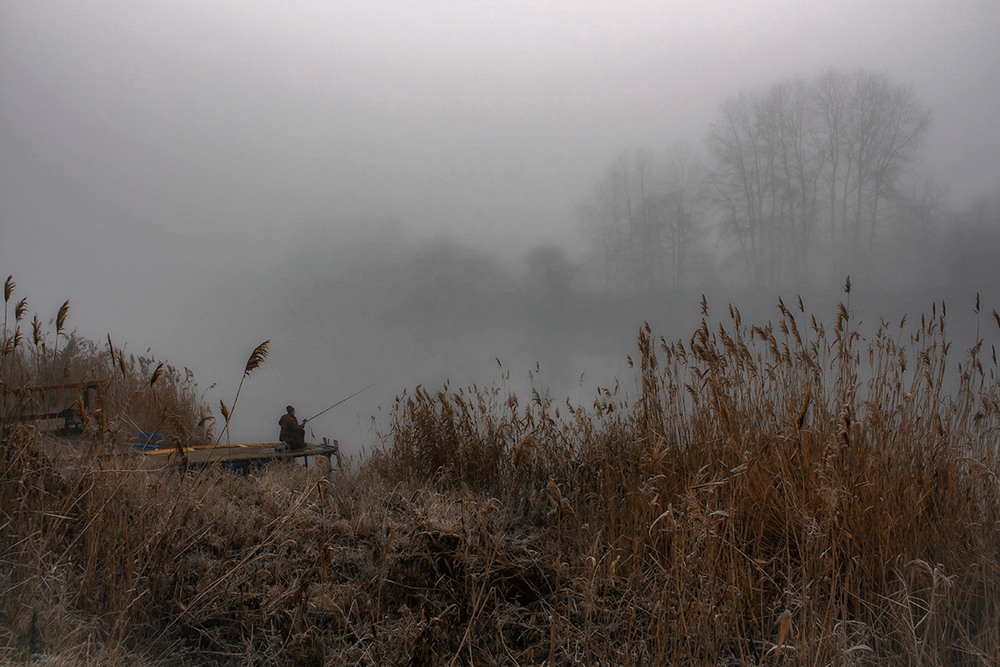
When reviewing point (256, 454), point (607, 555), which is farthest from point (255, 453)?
point (607, 555)

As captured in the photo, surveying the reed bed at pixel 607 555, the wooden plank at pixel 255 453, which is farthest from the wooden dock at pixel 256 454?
the reed bed at pixel 607 555

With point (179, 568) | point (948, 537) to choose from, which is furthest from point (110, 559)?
point (948, 537)

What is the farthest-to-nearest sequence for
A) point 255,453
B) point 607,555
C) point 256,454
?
point 255,453 → point 256,454 → point 607,555

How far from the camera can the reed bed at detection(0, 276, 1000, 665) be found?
2273 mm

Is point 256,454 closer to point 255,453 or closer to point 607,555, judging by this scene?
point 255,453

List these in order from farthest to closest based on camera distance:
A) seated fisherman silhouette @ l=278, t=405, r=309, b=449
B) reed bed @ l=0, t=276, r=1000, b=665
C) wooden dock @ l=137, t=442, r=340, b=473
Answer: seated fisherman silhouette @ l=278, t=405, r=309, b=449
wooden dock @ l=137, t=442, r=340, b=473
reed bed @ l=0, t=276, r=1000, b=665

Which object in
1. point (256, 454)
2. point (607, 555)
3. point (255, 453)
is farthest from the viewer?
point (255, 453)

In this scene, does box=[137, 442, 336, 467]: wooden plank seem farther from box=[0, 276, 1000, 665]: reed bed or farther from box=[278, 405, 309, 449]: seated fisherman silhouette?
box=[0, 276, 1000, 665]: reed bed

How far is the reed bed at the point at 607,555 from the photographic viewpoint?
2273mm

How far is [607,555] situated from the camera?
3152mm

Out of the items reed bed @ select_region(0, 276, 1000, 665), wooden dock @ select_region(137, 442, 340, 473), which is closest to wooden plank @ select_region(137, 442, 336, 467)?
wooden dock @ select_region(137, 442, 340, 473)

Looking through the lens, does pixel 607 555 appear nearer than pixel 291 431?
Yes

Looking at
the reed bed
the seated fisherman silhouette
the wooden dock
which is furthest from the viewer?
the seated fisherman silhouette

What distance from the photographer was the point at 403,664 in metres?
2.29
